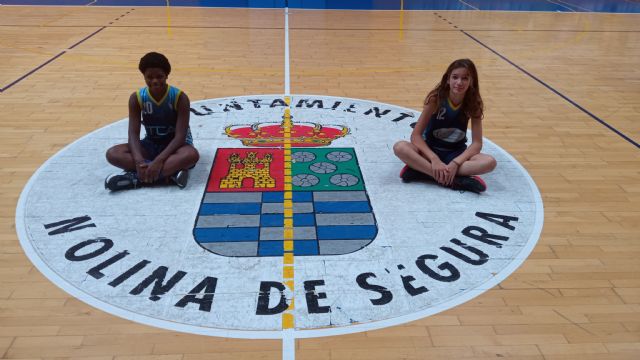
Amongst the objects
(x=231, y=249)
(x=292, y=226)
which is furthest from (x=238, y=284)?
(x=292, y=226)

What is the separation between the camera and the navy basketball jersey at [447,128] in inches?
190

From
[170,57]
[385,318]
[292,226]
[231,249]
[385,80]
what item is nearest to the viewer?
[385,318]

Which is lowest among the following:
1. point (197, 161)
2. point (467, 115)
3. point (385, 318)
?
point (385, 318)

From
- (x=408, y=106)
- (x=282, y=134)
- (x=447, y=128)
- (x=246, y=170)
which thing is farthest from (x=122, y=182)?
(x=408, y=106)

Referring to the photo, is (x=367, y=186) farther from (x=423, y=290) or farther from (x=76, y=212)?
(x=76, y=212)

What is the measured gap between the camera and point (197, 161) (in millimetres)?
4988

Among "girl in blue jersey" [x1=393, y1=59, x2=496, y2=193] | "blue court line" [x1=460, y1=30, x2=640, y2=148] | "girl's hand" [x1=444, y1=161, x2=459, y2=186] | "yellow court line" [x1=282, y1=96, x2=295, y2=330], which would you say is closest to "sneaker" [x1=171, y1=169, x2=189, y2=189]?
"yellow court line" [x1=282, y1=96, x2=295, y2=330]

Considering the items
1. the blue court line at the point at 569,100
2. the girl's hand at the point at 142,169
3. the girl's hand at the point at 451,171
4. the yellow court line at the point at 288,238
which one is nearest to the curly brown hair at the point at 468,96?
the girl's hand at the point at 451,171

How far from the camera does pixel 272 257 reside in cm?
374

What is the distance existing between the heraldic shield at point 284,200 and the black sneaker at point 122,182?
61 cm

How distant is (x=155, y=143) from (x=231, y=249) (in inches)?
62.4

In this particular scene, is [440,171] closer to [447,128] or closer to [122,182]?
[447,128]

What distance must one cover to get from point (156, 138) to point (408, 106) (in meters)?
3.25

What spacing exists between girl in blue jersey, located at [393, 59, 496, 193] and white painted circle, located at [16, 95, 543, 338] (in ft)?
0.48
